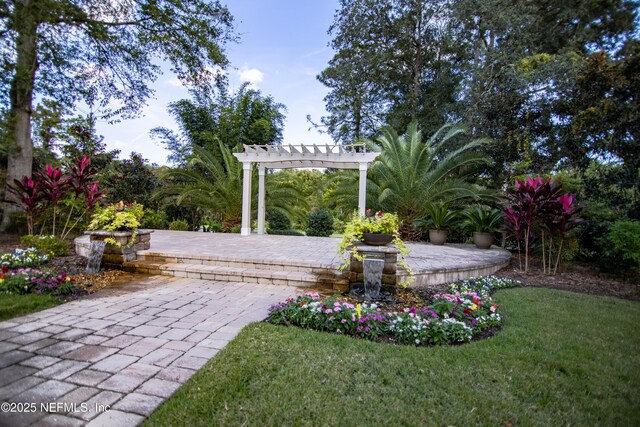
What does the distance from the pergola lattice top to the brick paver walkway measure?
18.5 feet

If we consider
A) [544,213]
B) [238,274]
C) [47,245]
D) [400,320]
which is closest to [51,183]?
[47,245]

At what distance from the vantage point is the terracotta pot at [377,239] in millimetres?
4047

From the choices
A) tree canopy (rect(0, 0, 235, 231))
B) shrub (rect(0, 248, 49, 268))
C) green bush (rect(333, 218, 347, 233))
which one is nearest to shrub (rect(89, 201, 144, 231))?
shrub (rect(0, 248, 49, 268))

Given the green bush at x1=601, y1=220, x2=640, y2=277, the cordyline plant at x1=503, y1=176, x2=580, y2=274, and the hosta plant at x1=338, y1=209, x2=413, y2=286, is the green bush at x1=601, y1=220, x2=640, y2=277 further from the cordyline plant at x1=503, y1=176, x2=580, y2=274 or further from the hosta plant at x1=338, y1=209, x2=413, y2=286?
the hosta plant at x1=338, y1=209, x2=413, y2=286

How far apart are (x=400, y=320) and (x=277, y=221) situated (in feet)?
29.1

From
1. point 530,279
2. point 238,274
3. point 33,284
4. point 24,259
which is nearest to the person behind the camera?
point 33,284

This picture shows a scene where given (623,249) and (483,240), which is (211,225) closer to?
(483,240)

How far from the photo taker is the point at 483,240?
778 centimetres

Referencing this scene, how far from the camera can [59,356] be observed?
2.24 m

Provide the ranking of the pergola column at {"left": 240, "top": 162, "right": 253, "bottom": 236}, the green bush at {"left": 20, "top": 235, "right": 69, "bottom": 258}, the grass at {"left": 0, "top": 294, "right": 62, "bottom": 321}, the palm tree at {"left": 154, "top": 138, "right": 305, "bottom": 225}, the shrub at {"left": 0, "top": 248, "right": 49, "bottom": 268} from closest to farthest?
the grass at {"left": 0, "top": 294, "right": 62, "bottom": 321}
the shrub at {"left": 0, "top": 248, "right": 49, "bottom": 268}
the green bush at {"left": 20, "top": 235, "right": 69, "bottom": 258}
the pergola column at {"left": 240, "top": 162, "right": 253, "bottom": 236}
the palm tree at {"left": 154, "top": 138, "right": 305, "bottom": 225}

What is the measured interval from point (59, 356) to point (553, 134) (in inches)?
442

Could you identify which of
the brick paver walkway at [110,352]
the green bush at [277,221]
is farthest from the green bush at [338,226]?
the brick paver walkway at [110,352]

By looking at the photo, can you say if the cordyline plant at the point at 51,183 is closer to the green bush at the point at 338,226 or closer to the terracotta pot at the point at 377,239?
the terracotta pot at the point at 377,239

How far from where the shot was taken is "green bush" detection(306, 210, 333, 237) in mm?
10758
